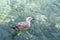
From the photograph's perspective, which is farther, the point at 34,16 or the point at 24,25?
the point at 34,16

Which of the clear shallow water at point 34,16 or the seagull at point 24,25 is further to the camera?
the clear shallow water at point 34,16

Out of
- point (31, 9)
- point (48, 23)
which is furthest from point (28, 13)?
point (48, 23)

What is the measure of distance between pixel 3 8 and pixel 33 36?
5.15 ft

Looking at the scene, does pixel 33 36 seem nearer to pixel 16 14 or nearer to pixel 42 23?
pixel 42 23

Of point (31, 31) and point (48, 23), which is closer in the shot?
point (31, 31)

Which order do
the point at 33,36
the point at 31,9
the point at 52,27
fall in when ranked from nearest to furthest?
the point at 33,36
the point at 52,27
the point at 31,9

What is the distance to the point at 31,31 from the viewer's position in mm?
6172

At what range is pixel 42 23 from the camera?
6551mm

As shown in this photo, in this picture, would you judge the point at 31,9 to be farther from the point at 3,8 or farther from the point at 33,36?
the point at 33,36

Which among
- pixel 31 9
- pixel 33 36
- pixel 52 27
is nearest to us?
pixel 33 36

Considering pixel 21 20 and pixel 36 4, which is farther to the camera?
pixel 36 4

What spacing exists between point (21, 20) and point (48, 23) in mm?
862

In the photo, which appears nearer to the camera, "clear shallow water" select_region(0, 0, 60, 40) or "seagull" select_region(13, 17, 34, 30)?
"seagull" select_region(13, 17, 34, 30)

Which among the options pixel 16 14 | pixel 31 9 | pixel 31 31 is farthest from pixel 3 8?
pixel 31 31
